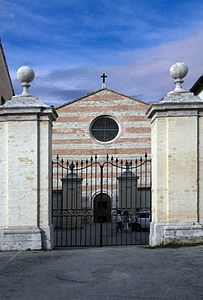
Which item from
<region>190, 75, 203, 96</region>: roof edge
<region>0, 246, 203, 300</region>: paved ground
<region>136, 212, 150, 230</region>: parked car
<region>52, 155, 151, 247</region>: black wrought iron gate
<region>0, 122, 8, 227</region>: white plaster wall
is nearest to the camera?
<region>0, 246, 203, 300</region>: paved ground

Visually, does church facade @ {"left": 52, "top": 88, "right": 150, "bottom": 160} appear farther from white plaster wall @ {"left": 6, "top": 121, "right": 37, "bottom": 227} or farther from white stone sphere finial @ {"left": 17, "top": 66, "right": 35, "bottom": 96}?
white plaster wall @ {"left": 6, "top": 121, "right": 37, "bottom": 227}

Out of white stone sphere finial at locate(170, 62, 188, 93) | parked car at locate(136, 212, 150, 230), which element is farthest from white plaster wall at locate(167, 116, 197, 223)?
parked car at locate(136, 212, 150, 230)

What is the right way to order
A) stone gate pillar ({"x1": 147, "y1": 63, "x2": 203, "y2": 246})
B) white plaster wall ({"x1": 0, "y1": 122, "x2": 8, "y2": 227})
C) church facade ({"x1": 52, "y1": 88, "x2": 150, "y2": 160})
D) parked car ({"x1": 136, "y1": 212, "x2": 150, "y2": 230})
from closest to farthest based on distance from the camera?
1. stone gate pillar ({"x1": 147, "y1": 63, "x2": 203, "y2": 246})
2. white plaster wall ({"x1": 0, "y1": 122, "x2": 8, "y2": 227})
3. parked car ({"x1": 136, "y1": 212, "x2": 150, "y2": 230})
4. church facade ({"x1": 52, "y1": 88, "x2": 150, "y2": 160})

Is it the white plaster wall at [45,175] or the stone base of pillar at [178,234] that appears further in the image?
the white plaster wall at [45,175]

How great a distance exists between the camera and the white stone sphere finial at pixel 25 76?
13016 mm

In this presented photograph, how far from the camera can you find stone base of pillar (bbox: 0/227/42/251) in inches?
483

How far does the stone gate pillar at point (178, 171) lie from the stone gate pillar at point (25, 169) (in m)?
2.85

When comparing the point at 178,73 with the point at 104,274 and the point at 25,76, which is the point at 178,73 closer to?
the point at 25,76

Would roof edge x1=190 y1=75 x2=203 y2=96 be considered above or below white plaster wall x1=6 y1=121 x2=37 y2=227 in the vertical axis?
above

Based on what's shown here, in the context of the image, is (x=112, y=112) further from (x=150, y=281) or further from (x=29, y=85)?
(x=150, y=281)

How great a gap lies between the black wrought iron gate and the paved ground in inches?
217

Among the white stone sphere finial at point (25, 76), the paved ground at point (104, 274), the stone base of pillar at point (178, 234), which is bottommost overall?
the paved ground at point (104, 274)

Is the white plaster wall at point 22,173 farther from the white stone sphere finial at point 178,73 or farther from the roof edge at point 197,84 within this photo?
the roof edge at point 197,84

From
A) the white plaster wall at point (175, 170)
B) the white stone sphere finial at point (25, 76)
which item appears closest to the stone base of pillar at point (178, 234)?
the white plaster wall at point (175, 170)
